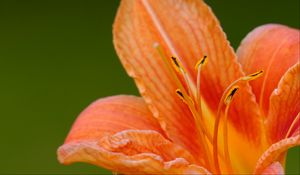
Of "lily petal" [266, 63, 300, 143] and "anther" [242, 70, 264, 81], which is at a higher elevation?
"anther" [242, 70, 264, 81]

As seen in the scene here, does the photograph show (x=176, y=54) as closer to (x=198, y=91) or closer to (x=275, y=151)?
(x=198, y=91)

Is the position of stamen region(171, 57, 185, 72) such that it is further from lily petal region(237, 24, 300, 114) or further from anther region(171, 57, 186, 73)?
lily petal region(237, 24, 300, 114)

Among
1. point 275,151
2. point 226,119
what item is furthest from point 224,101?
point 275,151

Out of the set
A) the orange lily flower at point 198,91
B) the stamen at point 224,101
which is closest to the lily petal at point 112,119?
the orange lily flower at point 198,91

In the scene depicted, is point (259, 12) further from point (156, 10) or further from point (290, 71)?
point (290, 71)

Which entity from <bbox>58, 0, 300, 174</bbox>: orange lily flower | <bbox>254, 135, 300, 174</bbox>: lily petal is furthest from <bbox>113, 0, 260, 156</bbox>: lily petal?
<bbox>254, 135, 300, 174</bbox>: lily petal

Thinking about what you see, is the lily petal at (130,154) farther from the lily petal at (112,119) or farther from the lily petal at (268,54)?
the lily petal at (268,54)
